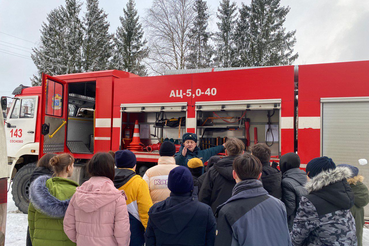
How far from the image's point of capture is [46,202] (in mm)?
2299

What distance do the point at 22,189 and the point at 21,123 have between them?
1.69 metres

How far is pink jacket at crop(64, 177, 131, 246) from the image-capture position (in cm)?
213

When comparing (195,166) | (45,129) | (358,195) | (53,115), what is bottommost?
(358,195)

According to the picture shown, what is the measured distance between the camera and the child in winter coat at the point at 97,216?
213 centimetres

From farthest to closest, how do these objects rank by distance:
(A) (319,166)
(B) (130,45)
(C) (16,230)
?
(B) (130,45), (C) (16,230), (A) (319,166)

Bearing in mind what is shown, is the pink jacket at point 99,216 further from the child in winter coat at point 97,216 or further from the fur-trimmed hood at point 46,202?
the fur-trimmed hood at point 46,202

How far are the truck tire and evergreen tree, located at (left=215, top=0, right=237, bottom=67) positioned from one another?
1982 centimetres

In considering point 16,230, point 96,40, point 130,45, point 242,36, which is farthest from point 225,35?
point 16,230

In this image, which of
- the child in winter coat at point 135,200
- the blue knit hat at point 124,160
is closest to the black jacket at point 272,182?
the child in winter coat at point 135,200

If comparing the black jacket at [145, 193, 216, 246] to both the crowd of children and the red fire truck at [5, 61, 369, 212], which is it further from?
the red fire truck at [5, 61, 369, 212]

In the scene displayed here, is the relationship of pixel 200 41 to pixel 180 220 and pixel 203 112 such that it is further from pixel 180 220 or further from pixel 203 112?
pixel 180 220

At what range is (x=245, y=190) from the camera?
185 cm

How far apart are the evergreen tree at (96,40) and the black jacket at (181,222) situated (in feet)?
81.5

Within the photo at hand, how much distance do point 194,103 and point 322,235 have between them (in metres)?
Result: 3.85
